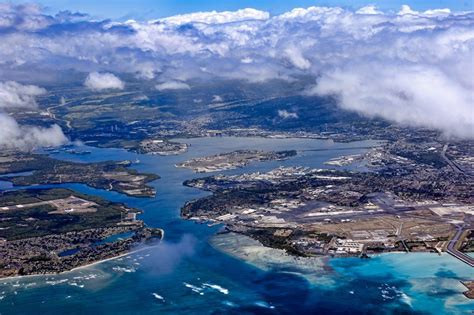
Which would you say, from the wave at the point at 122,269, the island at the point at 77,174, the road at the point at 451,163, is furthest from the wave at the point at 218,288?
the road at the point at 451,163

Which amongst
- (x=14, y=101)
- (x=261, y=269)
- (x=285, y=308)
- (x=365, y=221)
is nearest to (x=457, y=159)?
(x=365, y=221)

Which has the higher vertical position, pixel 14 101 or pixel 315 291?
pixel 14 101

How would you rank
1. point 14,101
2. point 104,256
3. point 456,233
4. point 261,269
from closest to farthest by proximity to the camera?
point 261,269
point 104,256
point 456,233
point 14,101

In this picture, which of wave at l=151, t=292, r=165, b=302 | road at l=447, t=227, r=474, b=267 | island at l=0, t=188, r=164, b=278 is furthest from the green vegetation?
road at l=447, t=227, r=474, b=267

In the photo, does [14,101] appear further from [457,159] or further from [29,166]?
[457,159]

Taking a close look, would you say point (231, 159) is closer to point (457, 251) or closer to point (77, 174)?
point (77, 174)

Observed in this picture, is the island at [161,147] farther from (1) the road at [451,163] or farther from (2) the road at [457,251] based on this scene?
(2) the road at [457,251]

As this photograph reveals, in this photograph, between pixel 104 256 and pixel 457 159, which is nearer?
pixel 104 256
